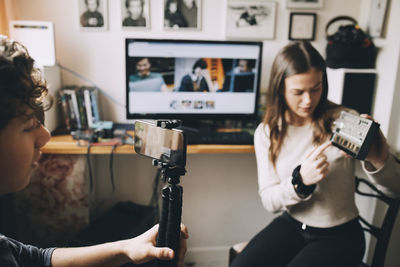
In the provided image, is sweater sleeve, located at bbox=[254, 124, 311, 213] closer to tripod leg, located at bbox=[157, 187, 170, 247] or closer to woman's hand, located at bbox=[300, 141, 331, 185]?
woman's hand, located at bbox=[300, 141, 331, 185]

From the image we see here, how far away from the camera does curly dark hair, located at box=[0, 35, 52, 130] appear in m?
0.53

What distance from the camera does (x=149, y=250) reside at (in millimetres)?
607

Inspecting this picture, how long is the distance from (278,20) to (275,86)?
0.69 meters

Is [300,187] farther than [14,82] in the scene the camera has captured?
Yes

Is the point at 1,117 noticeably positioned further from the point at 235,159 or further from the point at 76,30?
the point at 235,159

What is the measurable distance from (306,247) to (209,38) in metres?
1.20

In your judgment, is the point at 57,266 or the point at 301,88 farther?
the point at 301,88

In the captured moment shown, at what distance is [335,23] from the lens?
1.86 meters

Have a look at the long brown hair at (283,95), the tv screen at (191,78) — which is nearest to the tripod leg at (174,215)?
the long brown hair at (283,95)

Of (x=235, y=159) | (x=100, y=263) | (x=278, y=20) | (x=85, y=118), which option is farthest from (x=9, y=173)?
(x=278, y=20)

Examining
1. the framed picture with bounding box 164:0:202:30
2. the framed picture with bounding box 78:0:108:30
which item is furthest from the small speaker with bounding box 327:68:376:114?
the framed picture with bounding box 78:0:108:30

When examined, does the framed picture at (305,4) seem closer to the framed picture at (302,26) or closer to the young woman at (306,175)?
the framed picture at (302,26)

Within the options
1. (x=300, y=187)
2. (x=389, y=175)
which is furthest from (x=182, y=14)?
(x=389, y=175)

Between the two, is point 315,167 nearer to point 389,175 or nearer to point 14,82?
point 389,175
